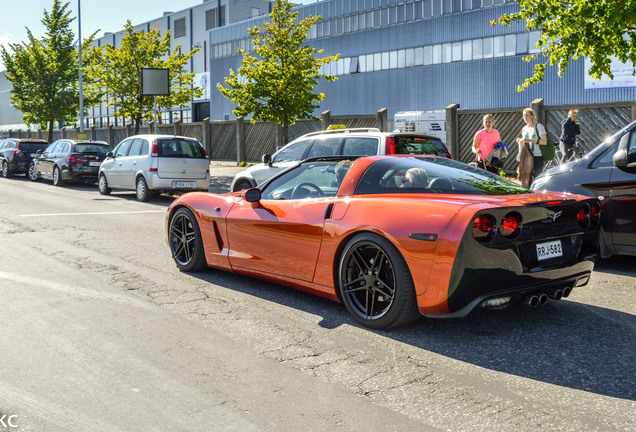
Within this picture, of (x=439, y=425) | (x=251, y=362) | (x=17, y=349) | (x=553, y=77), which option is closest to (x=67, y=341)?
(x=17, y=349)

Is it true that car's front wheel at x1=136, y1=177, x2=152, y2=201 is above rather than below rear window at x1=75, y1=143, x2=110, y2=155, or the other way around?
below

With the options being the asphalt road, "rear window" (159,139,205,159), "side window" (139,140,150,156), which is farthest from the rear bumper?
the asphalt road

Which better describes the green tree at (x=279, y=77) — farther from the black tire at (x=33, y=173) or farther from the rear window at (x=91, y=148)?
the black tire at (x=33, y=173)

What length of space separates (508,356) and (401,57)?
49887mm

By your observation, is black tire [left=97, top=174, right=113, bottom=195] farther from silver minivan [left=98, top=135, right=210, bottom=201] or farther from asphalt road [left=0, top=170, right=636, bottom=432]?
asphalt road [left=0, top=170, right=636, bottom=432]

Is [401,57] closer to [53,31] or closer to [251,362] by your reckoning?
[53,31]

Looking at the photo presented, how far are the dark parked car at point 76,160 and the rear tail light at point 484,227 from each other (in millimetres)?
→ 18356

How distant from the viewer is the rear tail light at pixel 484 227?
426cm

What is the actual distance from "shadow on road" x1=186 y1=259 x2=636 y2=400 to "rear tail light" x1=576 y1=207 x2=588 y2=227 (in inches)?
28.9

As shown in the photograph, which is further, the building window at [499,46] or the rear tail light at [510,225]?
the building window at [499,46]

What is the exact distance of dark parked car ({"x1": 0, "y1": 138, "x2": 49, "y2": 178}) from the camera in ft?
84.6

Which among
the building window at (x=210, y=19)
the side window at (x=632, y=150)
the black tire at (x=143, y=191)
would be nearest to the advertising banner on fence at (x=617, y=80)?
the black tire at (x=143, y=191)

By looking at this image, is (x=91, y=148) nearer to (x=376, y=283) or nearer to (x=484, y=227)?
(x=376, y=283)

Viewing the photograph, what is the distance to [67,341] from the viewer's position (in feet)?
14.6
